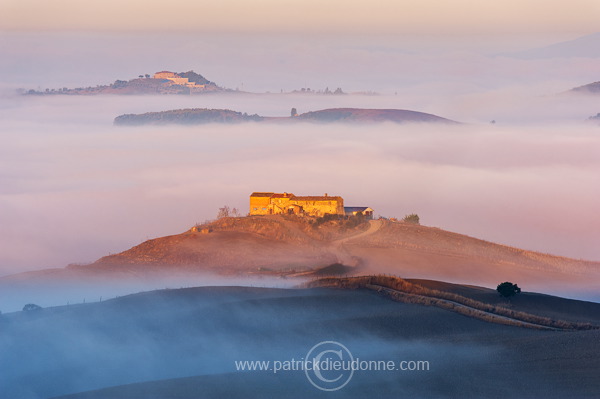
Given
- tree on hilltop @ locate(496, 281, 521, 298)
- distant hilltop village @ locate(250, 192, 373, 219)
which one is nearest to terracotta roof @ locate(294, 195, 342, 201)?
distant hilltop village @ locate(250, 192, 373, 219)

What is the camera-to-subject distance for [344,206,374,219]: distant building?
10394cm

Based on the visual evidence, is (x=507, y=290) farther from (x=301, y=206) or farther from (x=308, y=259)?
(x=301, y=206)

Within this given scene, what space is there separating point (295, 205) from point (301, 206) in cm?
69

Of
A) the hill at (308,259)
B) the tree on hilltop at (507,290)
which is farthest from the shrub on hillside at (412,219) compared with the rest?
the tree on hilltop at (507,290)

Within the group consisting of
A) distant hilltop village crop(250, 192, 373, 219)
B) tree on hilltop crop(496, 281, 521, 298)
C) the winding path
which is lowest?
tree on hilltop crop(496, 281, 521, 298)

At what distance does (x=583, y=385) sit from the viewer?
51656 millimetres

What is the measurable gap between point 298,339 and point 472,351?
854 cm

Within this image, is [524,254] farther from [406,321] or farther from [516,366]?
[516,366]

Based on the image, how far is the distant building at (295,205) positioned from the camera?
10412 centimetres

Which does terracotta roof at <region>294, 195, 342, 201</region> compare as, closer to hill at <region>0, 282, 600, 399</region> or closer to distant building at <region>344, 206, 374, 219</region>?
distant building at <region>344, 206, 374, 219</region>

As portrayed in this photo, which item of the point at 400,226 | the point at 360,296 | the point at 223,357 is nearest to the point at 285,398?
the point at 223,357

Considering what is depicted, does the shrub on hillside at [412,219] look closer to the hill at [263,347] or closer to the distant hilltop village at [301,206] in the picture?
the distant hilltop village at [301,206]

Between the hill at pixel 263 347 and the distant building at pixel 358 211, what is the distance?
2839 centimetres

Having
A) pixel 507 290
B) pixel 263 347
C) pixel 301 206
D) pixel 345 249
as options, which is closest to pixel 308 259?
pixel 345 249
